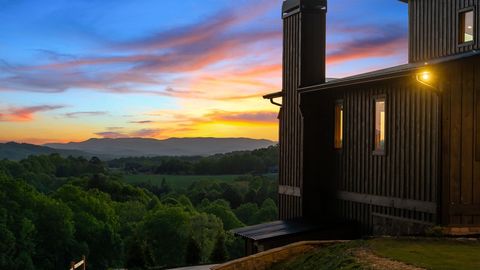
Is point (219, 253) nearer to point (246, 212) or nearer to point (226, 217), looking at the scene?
point (226, 217)

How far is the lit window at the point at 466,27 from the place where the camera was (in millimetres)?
17891

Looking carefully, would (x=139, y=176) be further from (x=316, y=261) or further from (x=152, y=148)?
(x=316, y=261)

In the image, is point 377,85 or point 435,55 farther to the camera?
point 435,55

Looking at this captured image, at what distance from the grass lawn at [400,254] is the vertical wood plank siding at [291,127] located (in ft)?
20.5

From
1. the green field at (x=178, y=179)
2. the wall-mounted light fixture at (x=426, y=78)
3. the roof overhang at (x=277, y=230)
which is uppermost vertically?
the wall-mounted light fixture at (x=426, y=78)

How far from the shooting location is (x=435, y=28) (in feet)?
63.5

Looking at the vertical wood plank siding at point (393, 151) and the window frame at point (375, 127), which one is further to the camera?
the window frame at point (375, 127)

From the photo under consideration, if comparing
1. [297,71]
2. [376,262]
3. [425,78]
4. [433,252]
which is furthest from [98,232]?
[376,262]

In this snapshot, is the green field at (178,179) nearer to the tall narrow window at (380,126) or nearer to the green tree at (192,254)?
the green tree at (192,254)

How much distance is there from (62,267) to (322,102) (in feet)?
126

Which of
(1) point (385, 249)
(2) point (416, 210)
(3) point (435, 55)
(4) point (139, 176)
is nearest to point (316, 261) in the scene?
(1) point (385, 249)

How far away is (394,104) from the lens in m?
16.6

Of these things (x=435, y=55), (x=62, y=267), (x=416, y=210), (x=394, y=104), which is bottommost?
(x=62, y=267)

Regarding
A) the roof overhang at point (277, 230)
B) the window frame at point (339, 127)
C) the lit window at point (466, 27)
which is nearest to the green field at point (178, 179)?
the roof overhang at point (277, 230)
